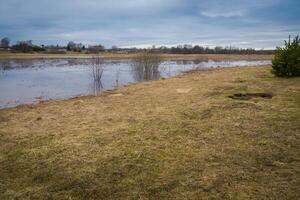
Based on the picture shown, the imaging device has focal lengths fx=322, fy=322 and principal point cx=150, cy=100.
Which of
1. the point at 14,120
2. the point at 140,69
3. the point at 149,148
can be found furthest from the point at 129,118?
the point at 140,69

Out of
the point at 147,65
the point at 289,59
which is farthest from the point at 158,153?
the point at 147,65

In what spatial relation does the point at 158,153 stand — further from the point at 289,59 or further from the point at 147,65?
the point at 147,65

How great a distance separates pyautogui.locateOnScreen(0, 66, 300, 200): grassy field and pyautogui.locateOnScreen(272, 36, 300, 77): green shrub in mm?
5221

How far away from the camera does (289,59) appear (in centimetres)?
1414

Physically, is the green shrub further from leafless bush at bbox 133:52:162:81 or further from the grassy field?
leafless bush at bbox 133:52:162:81

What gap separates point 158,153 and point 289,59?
10.7 metres

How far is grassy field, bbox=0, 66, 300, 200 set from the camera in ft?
14.4

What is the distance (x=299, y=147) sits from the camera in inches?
220

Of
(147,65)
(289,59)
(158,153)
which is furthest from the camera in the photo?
(147,65)

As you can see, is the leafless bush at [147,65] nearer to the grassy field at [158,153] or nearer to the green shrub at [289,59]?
the green shrub at [289,59]

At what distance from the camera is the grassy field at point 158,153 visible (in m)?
4.40

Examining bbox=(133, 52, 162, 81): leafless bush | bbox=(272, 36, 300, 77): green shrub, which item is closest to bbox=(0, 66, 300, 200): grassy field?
bbox=(272, 36, 300, 77): green shrub

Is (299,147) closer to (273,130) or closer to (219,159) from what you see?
(273,130)

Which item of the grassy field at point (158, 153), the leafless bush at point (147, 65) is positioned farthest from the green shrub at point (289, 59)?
the leafless bush at point (147, 65)
